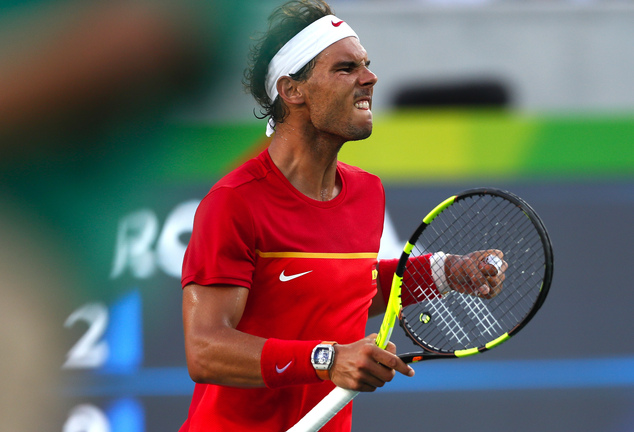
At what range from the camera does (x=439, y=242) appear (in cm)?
367

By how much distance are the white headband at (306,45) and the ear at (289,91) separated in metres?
0.01

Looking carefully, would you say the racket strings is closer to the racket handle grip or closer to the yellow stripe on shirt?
the yellow stripe on shirt

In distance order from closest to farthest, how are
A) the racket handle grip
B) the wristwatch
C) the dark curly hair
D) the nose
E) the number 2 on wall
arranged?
1. the wristwatch
2. the racket handle grip
3. the nose
4. the dark curly hair
5. the number 2 on wall

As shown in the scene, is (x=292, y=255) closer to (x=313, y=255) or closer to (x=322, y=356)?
(x=313, y=255)

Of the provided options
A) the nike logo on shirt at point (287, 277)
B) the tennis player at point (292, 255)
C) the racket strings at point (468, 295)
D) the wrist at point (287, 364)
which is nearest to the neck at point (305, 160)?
the tennis player at point (292, 255)

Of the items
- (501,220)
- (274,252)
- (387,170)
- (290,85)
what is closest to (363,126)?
(290,85)

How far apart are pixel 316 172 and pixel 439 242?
62.0 inches

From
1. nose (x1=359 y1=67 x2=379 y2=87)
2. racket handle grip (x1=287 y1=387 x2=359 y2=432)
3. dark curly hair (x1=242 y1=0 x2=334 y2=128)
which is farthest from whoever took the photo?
dark curly hair (x1=242 y1=0 x2=334 y2=128)

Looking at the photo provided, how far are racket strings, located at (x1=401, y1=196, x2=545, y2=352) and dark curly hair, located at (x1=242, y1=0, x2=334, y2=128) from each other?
22.2 inches

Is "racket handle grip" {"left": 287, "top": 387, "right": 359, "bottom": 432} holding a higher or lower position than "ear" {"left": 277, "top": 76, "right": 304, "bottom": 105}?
lower

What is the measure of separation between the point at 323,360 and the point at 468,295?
58 centimetres

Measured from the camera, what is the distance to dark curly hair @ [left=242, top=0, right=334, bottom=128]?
2.28 m

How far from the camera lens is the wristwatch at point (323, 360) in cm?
184

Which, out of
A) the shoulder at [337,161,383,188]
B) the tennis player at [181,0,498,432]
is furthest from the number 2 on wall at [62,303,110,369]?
the shoulder at [337,161,383,188]
